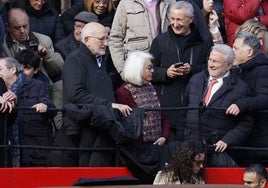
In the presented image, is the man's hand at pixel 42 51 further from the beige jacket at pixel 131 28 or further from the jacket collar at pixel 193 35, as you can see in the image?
the jacket collar at pixel 193 35

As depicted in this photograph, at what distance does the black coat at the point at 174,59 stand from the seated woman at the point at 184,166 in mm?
1312

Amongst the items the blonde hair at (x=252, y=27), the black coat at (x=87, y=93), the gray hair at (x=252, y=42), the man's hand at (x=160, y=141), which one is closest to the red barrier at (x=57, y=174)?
the black coat at (x=87, y=93)

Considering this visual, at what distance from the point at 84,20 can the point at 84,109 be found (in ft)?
8.23

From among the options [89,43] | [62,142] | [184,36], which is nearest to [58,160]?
[62,142]

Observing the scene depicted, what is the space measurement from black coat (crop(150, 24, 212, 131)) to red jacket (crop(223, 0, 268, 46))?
54.6 inches

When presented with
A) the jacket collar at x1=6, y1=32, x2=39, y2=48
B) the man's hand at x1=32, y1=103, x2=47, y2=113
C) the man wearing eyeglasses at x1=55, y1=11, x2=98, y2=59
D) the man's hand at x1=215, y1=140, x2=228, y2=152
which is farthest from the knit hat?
the man's hand at x1=215, y1=140, x2=228, y2=152

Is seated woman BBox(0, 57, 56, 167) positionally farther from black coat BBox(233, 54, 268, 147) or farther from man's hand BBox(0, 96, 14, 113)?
black coat BBox(233, 54, 268, 147)

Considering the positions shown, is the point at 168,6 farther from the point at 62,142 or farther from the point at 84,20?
the point at 62,142

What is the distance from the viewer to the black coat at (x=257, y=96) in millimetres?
13945

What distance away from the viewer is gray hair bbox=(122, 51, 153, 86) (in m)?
13.9

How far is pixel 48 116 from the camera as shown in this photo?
45.3 ft

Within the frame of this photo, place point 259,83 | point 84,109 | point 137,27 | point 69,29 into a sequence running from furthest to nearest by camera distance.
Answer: point 69,29 < point 137,27 < point 259,83 < point 84,109

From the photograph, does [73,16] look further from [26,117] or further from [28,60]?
[26,117]

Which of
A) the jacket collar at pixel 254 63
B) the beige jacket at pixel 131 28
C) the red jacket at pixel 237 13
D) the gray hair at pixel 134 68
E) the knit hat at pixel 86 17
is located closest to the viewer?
the gray hair at pixel 134 68
